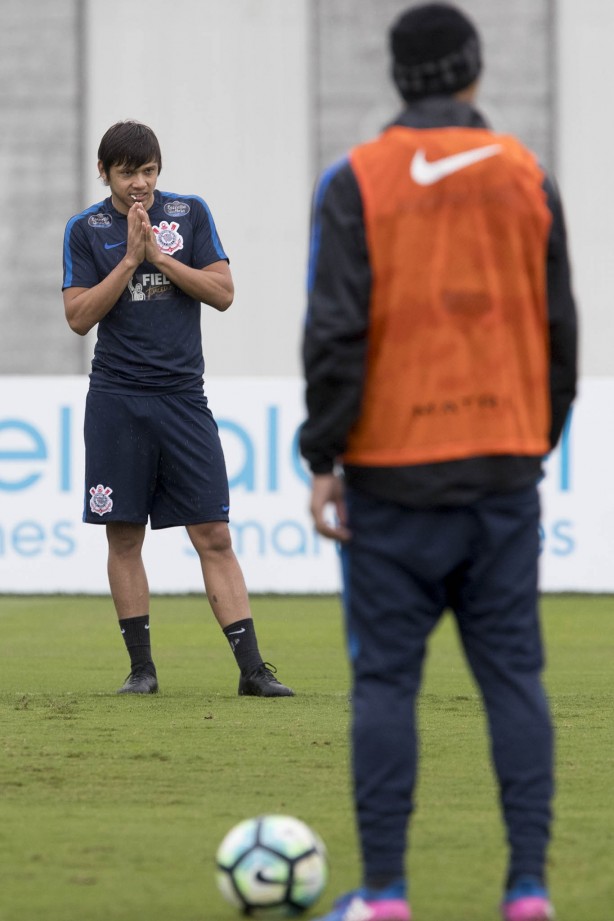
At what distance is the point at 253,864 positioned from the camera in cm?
307

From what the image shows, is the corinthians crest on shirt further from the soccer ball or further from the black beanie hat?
the soccer ball

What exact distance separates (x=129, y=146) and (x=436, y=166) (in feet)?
9.90

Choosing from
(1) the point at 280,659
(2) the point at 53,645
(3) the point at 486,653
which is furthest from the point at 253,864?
(2) the point at 53,645

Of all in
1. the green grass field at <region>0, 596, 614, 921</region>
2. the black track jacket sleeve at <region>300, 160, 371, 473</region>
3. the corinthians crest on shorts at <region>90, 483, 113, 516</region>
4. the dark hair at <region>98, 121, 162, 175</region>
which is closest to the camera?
the black track jacket sleeve at <region>300, 160, 371, 473</region>

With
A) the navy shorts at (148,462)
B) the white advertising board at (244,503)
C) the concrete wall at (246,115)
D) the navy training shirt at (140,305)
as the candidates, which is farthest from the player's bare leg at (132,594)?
the concrete wall at (246,115)

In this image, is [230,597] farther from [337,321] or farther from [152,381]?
[337,321]

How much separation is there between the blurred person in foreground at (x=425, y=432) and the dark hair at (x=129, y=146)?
9.54 feet

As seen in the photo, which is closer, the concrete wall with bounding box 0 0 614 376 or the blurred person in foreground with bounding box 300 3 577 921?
the blurred person in foreground with bounding box 300 3 577 921

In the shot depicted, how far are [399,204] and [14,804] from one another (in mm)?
1933

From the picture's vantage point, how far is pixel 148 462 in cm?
590

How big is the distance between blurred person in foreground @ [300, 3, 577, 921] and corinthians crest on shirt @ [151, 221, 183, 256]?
9.65 ft

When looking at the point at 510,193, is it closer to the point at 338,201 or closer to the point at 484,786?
the point at 338,201

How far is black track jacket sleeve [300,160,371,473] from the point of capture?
2.91 m

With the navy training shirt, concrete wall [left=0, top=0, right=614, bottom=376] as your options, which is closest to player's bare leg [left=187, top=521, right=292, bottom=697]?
the navy training shirt
